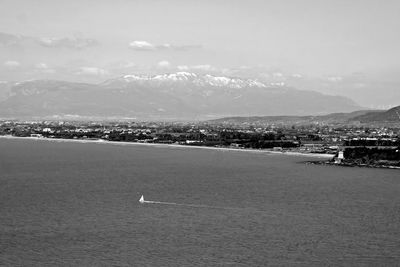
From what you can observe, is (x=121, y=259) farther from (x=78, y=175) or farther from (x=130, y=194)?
(x=78, y=175)

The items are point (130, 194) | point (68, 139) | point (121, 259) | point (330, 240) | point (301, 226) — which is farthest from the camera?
point (68, 139)

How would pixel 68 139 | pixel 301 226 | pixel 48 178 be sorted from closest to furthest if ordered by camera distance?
pixel 301 226 < pixel 48 178 < pixel 68 139

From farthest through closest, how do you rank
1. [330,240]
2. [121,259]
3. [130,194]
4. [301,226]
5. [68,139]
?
1. [68,139]
2. [130,194]
3. [301,226]
4. [330,240]
5. [121,259]

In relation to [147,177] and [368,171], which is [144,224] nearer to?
[147,177]

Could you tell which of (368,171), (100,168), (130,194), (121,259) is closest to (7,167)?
(100,168)

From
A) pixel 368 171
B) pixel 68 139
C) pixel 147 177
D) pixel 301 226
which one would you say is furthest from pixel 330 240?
pixel 68 139

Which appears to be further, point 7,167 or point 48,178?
point 7,167
